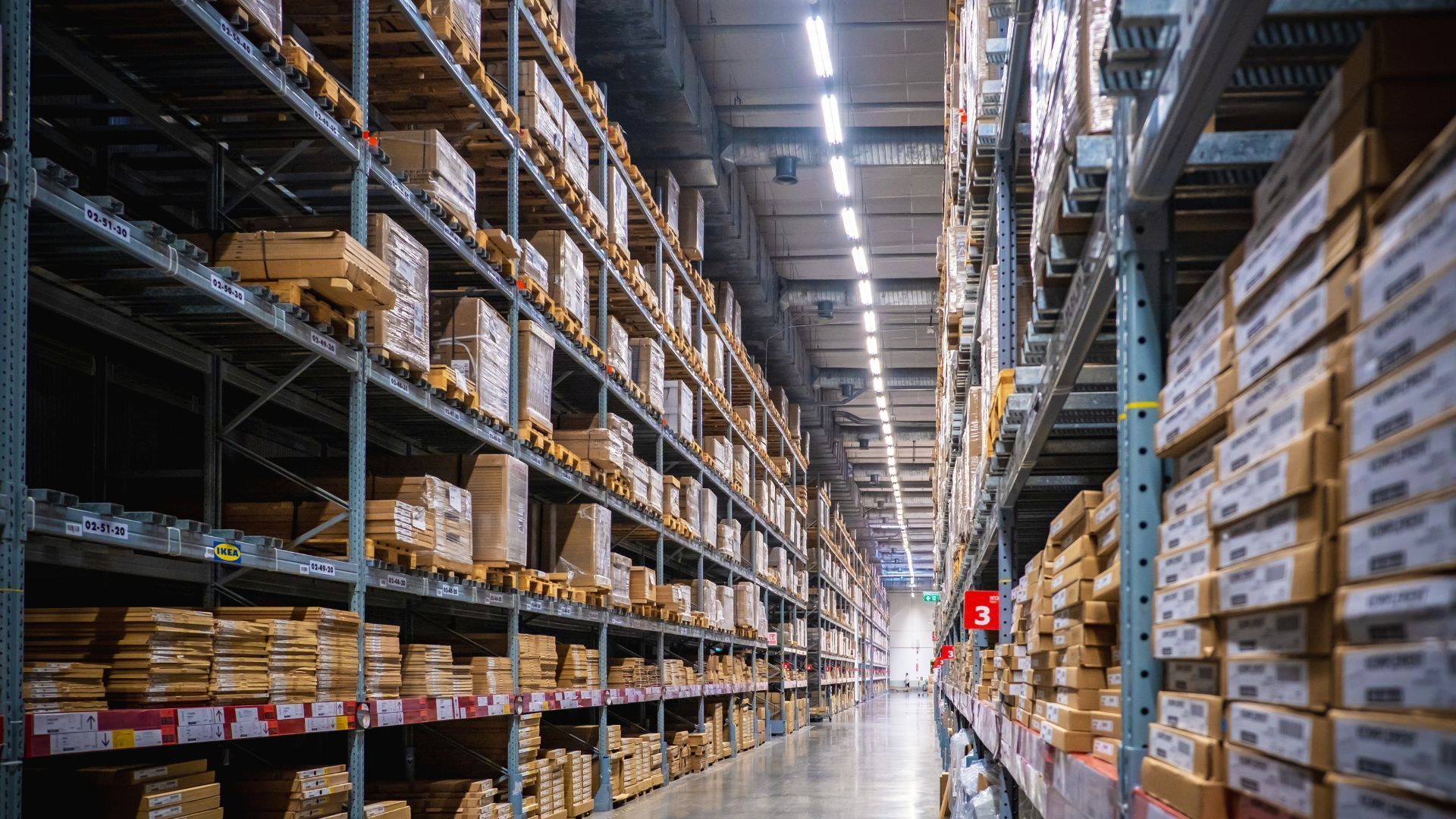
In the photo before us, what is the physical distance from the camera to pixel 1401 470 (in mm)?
1355

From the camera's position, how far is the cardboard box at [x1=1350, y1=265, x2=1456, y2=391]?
4.17 ft

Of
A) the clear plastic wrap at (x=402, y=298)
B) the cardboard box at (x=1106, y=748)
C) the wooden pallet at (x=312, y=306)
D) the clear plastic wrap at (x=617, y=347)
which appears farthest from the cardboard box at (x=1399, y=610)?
the clear plastic wrap at (x=617, y=347)

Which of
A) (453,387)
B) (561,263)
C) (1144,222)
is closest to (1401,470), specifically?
(1144,222)

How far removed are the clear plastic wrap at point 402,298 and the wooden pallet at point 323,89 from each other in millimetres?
511

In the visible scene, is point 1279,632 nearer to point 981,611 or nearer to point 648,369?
point 981,611

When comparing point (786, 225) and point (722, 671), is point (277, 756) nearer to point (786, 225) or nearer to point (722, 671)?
point (722, 671)

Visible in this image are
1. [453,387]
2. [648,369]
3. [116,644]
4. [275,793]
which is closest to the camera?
[116,644]

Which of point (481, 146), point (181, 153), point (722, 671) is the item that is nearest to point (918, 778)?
point (722, 671)

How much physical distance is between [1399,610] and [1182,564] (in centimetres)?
89

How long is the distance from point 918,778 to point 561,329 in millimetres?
7526

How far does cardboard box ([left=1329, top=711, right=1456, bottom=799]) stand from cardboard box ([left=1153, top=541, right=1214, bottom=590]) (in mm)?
564

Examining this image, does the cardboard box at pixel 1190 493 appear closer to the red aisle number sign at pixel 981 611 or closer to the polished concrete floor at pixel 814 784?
the red aisle number sign at pixel 981 611

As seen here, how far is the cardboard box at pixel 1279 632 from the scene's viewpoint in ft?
5.29

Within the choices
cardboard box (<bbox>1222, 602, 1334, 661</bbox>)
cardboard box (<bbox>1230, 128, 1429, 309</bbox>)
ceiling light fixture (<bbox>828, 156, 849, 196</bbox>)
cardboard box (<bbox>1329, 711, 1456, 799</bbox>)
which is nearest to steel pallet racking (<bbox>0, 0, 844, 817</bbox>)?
ceiling light fixture (<bbox>828, 156, 849, 196</bbox>)
